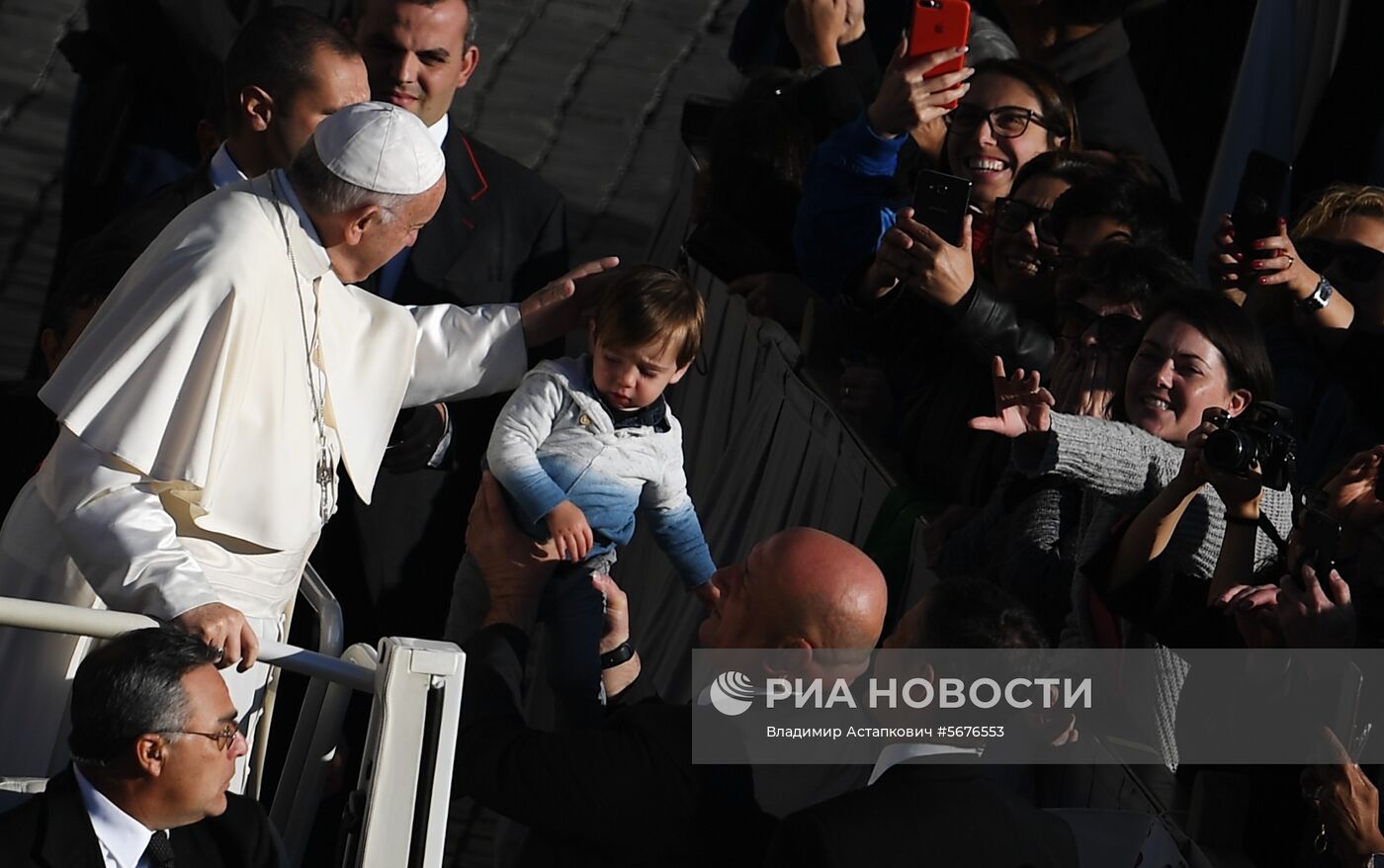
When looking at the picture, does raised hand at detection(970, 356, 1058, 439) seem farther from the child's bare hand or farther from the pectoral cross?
the pectoral cross

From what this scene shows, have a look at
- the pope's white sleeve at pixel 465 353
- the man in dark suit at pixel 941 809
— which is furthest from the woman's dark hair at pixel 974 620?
the pope's white sleeve at pixel 465 353

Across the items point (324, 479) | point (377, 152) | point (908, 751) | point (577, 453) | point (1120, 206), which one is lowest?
point (577, 453)

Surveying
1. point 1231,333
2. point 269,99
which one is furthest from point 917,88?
point 269,99

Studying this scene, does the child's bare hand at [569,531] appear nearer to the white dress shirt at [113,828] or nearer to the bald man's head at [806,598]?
the bald man's head at [806,598]

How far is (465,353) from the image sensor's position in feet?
13.4

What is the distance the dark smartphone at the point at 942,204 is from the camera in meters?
4.51

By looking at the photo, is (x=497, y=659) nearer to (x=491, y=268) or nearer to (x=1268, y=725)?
(x=1268, y=725)

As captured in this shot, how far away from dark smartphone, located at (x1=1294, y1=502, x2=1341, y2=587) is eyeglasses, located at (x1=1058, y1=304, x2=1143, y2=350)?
2.37 feet

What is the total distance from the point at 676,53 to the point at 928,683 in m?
9.35

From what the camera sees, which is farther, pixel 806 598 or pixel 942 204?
pixel 942 204

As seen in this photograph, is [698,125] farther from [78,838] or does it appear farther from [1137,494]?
[78,838]

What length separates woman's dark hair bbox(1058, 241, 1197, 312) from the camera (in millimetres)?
4254

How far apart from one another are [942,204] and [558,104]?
713 centimetres

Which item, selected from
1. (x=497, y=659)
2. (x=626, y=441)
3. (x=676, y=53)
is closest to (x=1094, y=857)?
(x=497, y=659)
